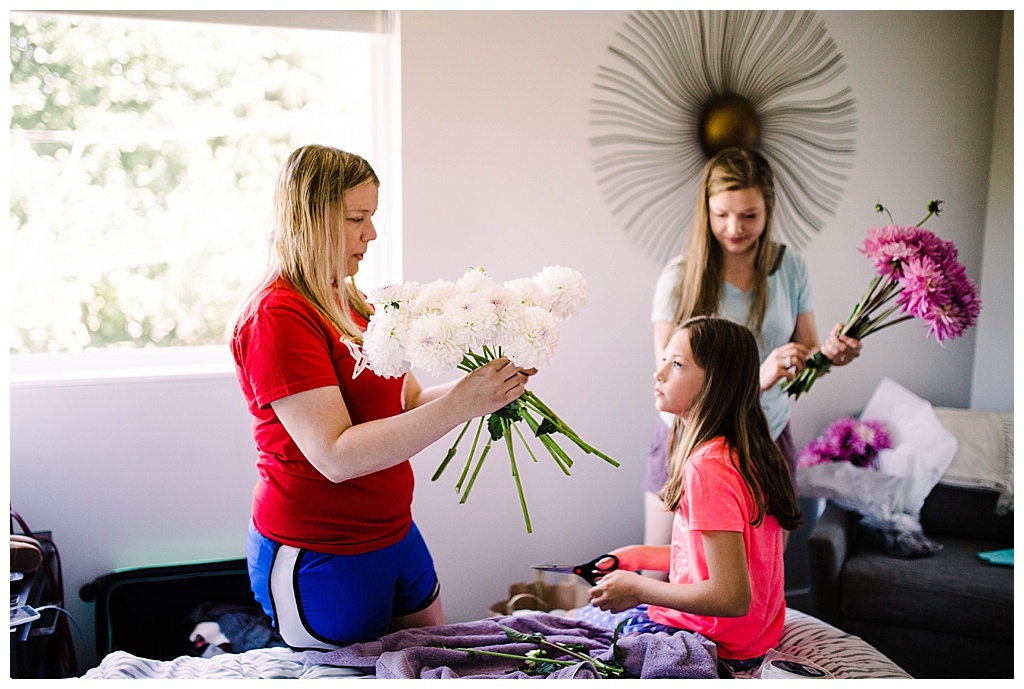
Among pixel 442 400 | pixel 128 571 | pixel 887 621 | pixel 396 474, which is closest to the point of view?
pixel 442 400

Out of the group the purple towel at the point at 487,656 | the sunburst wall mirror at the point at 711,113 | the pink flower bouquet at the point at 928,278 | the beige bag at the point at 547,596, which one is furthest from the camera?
the sunburst wall mirror at the point at 711,113

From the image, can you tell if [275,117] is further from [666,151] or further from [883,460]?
[883,460]

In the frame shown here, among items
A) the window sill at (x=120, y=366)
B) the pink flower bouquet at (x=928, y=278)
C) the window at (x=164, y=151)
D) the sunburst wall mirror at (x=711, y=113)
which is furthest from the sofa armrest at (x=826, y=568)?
the window sill at (x=120, y=366)

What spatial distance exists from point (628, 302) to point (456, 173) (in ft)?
2.21

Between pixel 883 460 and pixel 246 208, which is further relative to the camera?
pixel 883 460

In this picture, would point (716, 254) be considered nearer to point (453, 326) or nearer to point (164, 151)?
point (453, 326)

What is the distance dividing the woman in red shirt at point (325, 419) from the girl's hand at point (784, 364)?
0.92m

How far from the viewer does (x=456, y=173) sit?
2471 millimetres

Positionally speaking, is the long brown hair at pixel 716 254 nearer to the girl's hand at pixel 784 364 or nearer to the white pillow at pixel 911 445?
the girl's hand at pixel 784 364

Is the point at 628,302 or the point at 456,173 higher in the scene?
the point at 456,173

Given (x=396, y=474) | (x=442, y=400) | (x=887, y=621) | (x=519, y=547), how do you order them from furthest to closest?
(x=519, y=547) < (x=887, y=621) < (x=396, y=474) < (x=442, y=400)

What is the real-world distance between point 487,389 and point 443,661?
51 cm

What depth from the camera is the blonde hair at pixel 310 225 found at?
1568 millimetres

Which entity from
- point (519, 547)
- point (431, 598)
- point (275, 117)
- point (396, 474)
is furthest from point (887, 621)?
point (275, 117)
